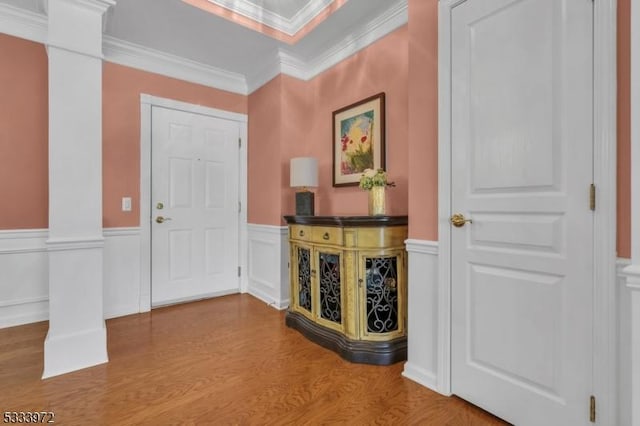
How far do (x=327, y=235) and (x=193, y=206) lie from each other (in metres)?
1.81

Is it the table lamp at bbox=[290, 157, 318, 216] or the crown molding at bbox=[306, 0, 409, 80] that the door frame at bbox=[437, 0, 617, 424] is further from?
the table lamp at bbox=[290, 157, 318, 216]

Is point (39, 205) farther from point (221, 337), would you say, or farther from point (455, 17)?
point (455, 17)

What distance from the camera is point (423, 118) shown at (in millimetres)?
1866

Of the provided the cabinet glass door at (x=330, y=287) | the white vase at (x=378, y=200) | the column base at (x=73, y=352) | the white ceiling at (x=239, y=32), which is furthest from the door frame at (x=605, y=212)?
the column base at (x=73, y=352)

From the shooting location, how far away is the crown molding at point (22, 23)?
8.48 ft

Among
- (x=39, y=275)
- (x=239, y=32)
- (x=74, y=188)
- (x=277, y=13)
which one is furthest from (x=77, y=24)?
(x=39, y=275)

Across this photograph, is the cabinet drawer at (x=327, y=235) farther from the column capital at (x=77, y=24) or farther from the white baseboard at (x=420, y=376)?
the column capital at (x=77, y=24)

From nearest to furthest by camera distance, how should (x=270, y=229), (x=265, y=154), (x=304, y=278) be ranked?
(x=304, y=278)
(x=270, y=229)
(x=265, y=154)

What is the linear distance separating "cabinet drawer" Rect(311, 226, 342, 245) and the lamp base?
458 mm

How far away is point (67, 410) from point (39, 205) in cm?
198

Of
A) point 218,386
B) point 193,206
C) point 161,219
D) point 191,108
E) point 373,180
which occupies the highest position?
point 191,108

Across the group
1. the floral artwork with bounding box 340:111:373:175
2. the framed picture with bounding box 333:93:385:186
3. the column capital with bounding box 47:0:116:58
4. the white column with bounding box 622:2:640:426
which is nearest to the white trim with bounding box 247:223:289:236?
the framed picture with bounding box 333:93:385:186

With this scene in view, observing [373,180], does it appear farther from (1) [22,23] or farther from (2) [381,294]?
(1) [22,23]

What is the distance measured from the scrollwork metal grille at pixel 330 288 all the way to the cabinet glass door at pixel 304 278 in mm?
164
